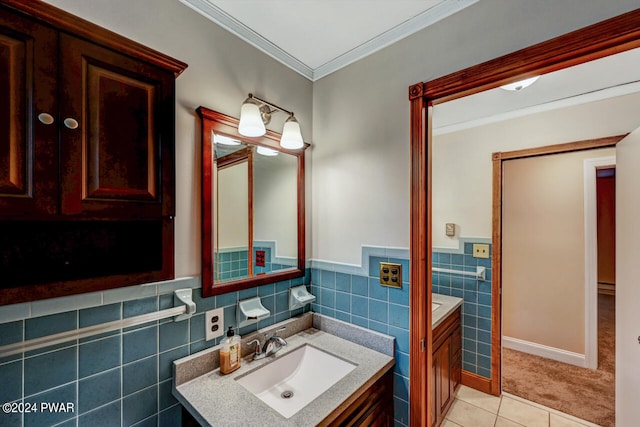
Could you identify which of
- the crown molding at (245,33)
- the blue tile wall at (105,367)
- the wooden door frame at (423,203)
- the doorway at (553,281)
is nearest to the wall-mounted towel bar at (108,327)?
the blue tile wall at (105,367)

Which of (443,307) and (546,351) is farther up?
(443,307)

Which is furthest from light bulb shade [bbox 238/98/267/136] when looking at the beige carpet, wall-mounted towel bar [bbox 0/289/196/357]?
the beige carpet

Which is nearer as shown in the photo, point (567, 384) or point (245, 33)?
point (245, 33)

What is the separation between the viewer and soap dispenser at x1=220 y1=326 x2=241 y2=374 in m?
1.19

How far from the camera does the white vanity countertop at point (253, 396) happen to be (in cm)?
93

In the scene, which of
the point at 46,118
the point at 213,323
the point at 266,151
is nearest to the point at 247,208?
the point at 266,151

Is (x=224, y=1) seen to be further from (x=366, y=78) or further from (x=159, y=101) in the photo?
(x=366, y=78)

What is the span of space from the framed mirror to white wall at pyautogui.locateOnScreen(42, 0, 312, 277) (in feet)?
0.17

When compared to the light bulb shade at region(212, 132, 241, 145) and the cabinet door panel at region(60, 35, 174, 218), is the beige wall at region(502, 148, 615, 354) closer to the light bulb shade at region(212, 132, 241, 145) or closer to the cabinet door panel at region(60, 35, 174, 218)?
the light bulb shade at region(212, 132, 241, 145)

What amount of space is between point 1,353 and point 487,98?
2815 mm

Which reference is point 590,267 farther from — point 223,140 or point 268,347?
point 223,140

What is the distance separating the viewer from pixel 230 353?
1.21m

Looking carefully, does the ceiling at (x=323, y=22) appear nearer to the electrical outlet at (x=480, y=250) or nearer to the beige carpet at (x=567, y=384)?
the electrical outlet at (x=480, y=250)

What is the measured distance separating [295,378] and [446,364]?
1.21 m
